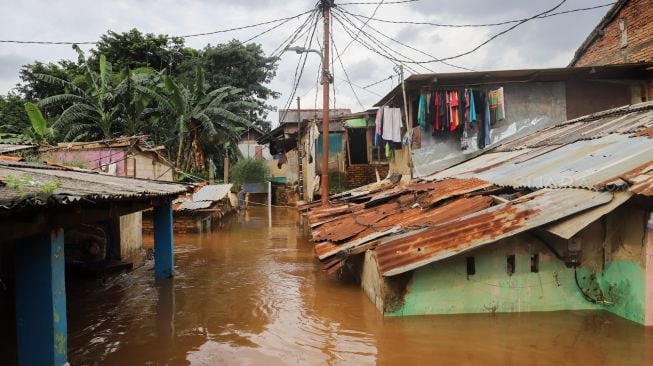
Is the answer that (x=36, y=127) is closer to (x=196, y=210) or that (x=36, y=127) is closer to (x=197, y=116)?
(x=196, y=210)

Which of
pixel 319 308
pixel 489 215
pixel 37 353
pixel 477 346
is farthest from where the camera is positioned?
pixel 319 308

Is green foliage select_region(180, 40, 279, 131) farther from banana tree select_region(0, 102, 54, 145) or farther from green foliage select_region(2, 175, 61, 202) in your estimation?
green foliage select_region(2, 175, 61, 202)

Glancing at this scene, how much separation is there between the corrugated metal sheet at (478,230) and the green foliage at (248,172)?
2517 cm

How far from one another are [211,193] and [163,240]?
30.2 ft

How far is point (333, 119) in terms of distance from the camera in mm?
17766

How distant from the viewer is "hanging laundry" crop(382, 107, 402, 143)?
43.3ft

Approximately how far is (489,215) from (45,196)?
5122 millimetres

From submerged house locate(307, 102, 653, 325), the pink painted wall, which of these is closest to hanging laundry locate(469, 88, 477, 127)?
submerged house locate(307, 102, 653, 325)

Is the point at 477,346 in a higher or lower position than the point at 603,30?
lower

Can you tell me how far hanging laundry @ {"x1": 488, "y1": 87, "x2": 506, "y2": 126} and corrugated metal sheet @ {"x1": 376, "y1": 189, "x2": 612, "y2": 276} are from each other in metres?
6.39

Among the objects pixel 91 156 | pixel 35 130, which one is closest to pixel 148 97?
pixel 91 156

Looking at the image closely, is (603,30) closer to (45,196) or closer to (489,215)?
(489,215)

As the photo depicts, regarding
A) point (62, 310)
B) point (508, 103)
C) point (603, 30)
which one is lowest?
point (62, 310)

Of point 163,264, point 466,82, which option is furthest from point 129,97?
point 466,82
